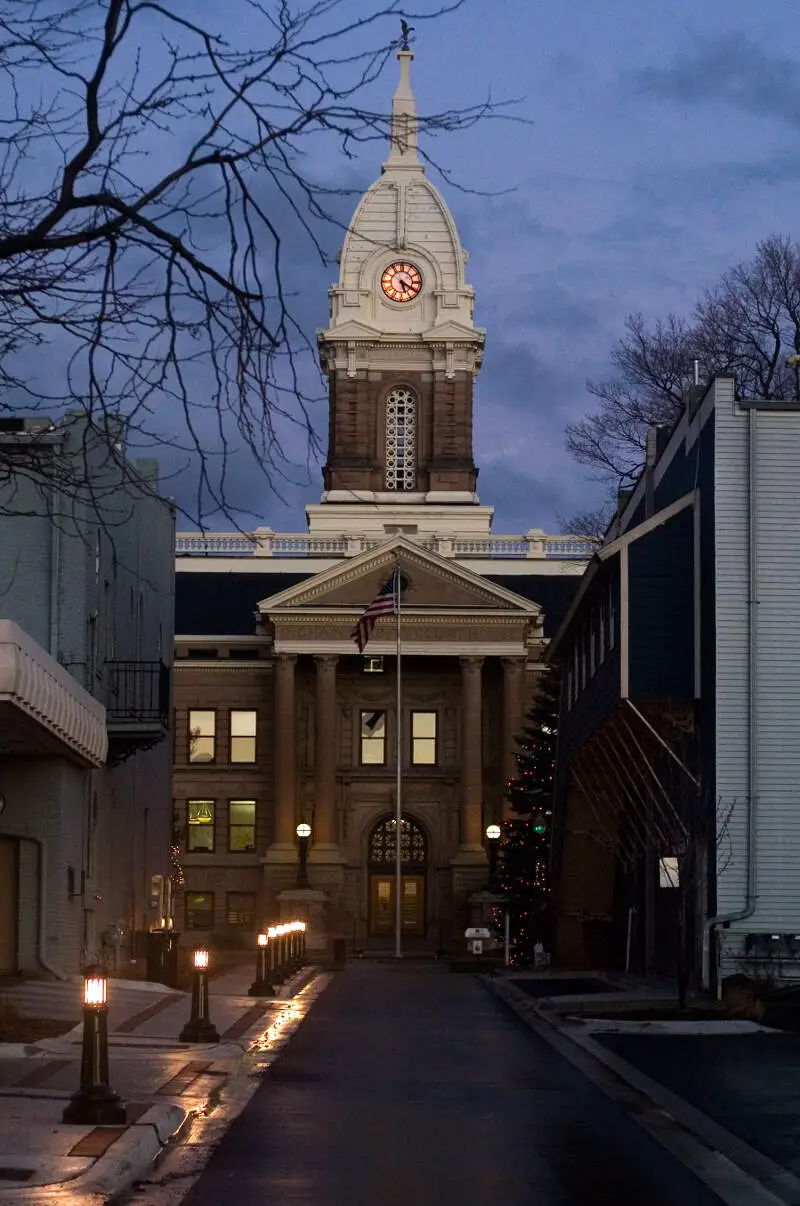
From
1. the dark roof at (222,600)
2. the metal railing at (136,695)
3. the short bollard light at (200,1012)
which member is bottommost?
the short bollard light at (200,1012)

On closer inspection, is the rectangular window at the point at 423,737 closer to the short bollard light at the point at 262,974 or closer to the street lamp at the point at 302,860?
the street lamp at the point at 302,860

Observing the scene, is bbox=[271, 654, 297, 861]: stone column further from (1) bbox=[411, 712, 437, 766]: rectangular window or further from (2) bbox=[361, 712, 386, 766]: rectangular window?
(1) bbox=[411, 712, 437, 766]: rectangular window

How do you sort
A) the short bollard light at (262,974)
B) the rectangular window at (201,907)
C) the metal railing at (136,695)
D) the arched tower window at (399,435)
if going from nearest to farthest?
the short bollard light at (262,974) → the metal railing at (136,695) → the rectangular window at (201,907) → the arched tower window at (399,435)

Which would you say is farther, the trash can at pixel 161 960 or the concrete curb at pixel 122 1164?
the trash can at pixel 161 960

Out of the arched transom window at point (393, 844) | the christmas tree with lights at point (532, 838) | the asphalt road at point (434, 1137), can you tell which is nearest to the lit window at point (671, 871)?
the asphalt road at point (434, 1137)

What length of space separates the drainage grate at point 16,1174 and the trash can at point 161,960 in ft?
77.2

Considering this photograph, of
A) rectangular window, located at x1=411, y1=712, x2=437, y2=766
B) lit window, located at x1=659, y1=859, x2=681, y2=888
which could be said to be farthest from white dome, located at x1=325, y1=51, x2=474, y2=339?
lit window, located at x1=659, y1=859, x2=681, y2=888

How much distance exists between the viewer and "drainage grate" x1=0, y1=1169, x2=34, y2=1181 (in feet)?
35.2

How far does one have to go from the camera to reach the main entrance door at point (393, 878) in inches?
3241

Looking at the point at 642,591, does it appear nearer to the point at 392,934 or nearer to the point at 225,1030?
the point at 225,1030

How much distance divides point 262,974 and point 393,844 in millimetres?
53072

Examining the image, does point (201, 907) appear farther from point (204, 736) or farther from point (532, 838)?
point (532, 838)

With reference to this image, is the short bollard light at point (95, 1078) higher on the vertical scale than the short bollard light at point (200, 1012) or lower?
higher

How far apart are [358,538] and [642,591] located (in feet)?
187
